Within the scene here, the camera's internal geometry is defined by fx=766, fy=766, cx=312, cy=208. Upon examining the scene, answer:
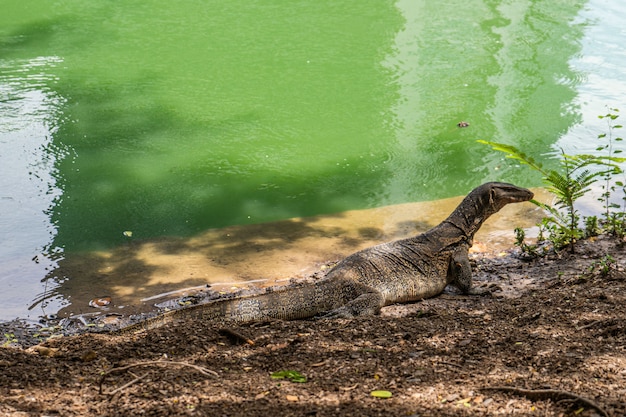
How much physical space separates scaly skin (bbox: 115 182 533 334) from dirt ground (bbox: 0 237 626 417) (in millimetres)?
305

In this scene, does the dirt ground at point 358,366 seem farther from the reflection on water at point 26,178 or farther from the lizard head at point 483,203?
the reflection on water at point 26,178

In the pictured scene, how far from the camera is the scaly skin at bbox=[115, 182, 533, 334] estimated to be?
220 inches

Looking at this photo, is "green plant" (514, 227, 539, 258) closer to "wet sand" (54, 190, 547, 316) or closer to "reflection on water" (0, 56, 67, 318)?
"wet sand" (54, 190, 547, 316)

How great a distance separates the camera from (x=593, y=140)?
9922 mm

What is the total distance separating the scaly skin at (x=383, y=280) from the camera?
558cm

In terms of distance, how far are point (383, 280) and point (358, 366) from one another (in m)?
1.96

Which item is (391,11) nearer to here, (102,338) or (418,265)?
(418,265)

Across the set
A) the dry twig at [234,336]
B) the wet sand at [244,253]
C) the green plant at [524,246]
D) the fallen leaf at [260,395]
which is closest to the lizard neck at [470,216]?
the green plant at [524,246]

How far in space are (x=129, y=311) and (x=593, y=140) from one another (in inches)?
256

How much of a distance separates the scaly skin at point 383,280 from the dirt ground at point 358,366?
12.0 inches

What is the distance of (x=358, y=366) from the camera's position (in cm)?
424

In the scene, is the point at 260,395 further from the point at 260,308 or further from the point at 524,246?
the point at 524,246

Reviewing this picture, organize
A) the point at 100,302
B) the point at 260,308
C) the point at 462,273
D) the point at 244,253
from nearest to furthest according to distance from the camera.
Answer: the point at 260,308, the point at 462,273, the point at 100,302, the point at 244,253

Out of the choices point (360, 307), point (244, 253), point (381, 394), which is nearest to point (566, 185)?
point (360, 307)
